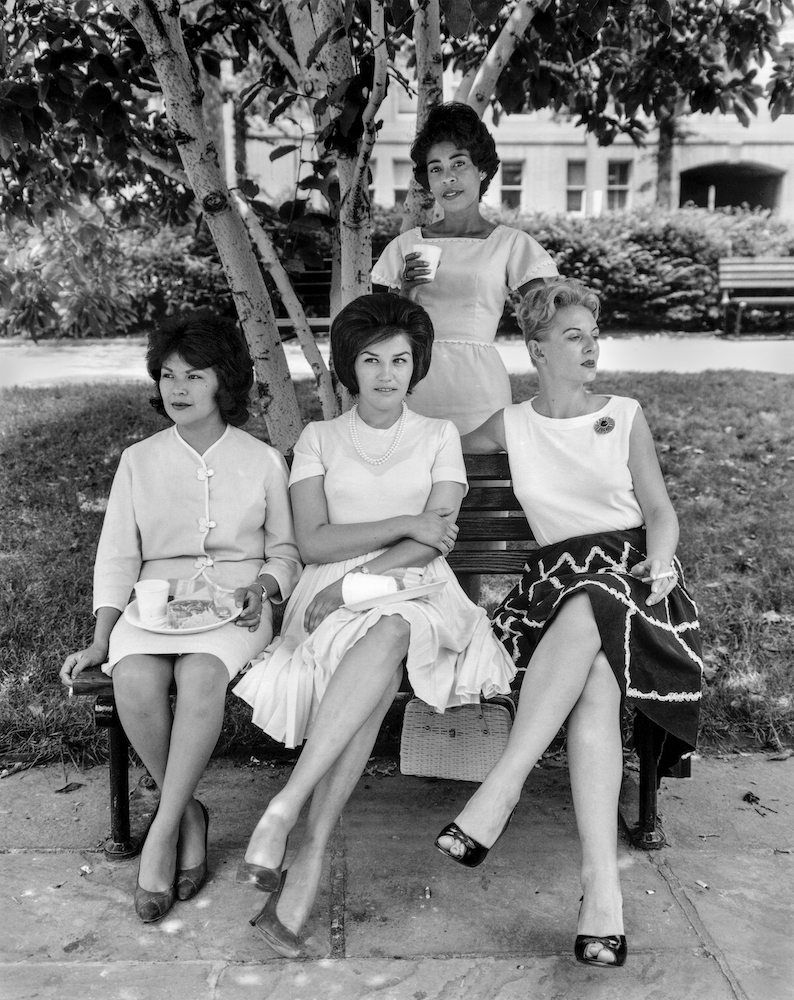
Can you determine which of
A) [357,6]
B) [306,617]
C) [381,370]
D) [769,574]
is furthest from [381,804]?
[357,6]

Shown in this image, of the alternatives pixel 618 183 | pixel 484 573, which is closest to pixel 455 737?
pixel 484 573

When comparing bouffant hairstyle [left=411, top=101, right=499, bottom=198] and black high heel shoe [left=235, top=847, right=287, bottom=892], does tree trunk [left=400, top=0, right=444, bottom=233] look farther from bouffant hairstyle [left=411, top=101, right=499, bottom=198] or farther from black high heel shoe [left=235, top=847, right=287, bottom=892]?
black high heel shoe [left=235, top=847, right=287, bottom=892]

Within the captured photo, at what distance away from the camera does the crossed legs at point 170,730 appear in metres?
2.52

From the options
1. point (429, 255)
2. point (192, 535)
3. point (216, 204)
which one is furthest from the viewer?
point (216, 204)

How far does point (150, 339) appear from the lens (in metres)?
2.93

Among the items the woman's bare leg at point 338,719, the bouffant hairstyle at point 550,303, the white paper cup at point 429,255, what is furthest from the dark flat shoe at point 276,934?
the white paper cup at point 429,255

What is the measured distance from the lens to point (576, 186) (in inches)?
963

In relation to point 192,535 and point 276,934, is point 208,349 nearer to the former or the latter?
point 192,535

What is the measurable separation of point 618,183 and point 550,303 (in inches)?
915

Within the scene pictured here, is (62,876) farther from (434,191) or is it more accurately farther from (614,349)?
(614,349)

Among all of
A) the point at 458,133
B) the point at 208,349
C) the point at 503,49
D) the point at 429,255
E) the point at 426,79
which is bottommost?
the point at 208,349

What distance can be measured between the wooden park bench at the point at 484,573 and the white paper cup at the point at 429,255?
1.97 feet

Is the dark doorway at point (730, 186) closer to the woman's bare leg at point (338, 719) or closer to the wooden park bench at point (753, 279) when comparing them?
the wooden park bench at point (753, 279)

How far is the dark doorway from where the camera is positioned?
2533 centimetres
